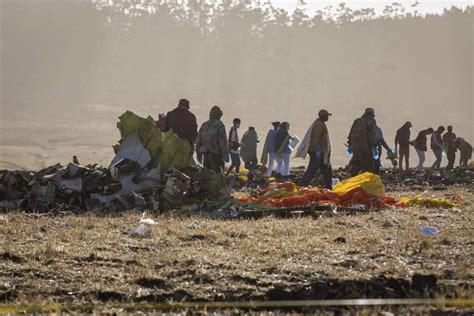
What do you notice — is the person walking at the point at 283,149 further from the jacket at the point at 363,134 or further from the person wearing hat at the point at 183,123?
the person wearing hat at the point at 183,123

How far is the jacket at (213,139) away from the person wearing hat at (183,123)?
1.75 ft

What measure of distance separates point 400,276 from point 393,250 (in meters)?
1.05

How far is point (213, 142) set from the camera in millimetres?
12555

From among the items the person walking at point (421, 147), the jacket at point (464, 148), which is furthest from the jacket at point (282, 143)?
the jacket at point (464, 148)

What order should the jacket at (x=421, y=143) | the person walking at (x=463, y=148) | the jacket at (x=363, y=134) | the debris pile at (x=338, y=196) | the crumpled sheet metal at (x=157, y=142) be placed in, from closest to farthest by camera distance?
the debris pile at (x=338, y=196), the crumpled sheet metal at (x=157, y=142), the jacket at (x=363, y=134), the jacket at (x=421, y=143), the person walking at (x=463, y=148)

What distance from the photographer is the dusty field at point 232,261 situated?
544cm

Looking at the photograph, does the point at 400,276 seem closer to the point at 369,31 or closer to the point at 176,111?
the point at 176,111

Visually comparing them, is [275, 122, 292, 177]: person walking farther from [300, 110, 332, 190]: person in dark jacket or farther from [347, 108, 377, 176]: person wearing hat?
[300, 110, 332, 190]: person in dark jacket

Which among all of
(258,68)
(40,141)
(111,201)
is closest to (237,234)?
(111,201)

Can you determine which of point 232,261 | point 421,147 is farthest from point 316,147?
point 421,147

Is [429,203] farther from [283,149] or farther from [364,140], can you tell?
[283,149]

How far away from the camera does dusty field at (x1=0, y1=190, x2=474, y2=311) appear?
544 cm

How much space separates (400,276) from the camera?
5688mm

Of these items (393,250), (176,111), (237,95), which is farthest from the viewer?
(237,95)
